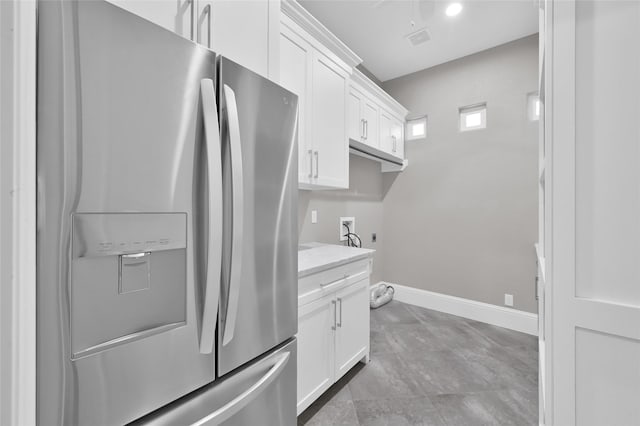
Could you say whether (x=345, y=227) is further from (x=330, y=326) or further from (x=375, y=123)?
(x=330, y=326)

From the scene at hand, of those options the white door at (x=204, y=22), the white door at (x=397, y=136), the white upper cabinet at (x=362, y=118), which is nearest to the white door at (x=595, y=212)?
the white door at (x=204, y=22)

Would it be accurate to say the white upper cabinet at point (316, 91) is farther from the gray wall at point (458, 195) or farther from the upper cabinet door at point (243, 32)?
the gray wall at point (458, 195)

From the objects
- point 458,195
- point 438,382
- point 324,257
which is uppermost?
point 458,195

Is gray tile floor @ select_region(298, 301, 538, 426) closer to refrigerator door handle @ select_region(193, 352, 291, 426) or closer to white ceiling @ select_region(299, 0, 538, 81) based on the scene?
refrigerator door handle @ select_region(193, 352, 291, 426)

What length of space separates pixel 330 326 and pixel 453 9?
112 inches

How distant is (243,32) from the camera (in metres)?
1.14

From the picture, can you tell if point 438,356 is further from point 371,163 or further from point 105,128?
point 105,128

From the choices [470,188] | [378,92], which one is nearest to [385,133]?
[378,92]

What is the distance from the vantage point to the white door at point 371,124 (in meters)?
2.79

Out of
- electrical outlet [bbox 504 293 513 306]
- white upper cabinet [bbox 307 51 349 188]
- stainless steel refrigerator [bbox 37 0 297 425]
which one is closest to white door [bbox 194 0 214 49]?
stainless steel refrigerator [bbox 37 0 297 425]

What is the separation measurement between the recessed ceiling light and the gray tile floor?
3.02 metres

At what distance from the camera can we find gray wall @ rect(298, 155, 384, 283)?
2.55 meters

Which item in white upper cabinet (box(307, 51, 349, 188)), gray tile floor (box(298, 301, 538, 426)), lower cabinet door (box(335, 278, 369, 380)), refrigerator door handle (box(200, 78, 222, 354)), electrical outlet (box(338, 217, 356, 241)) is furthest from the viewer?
electrical outlet (box(338, 217, 356, 241))
